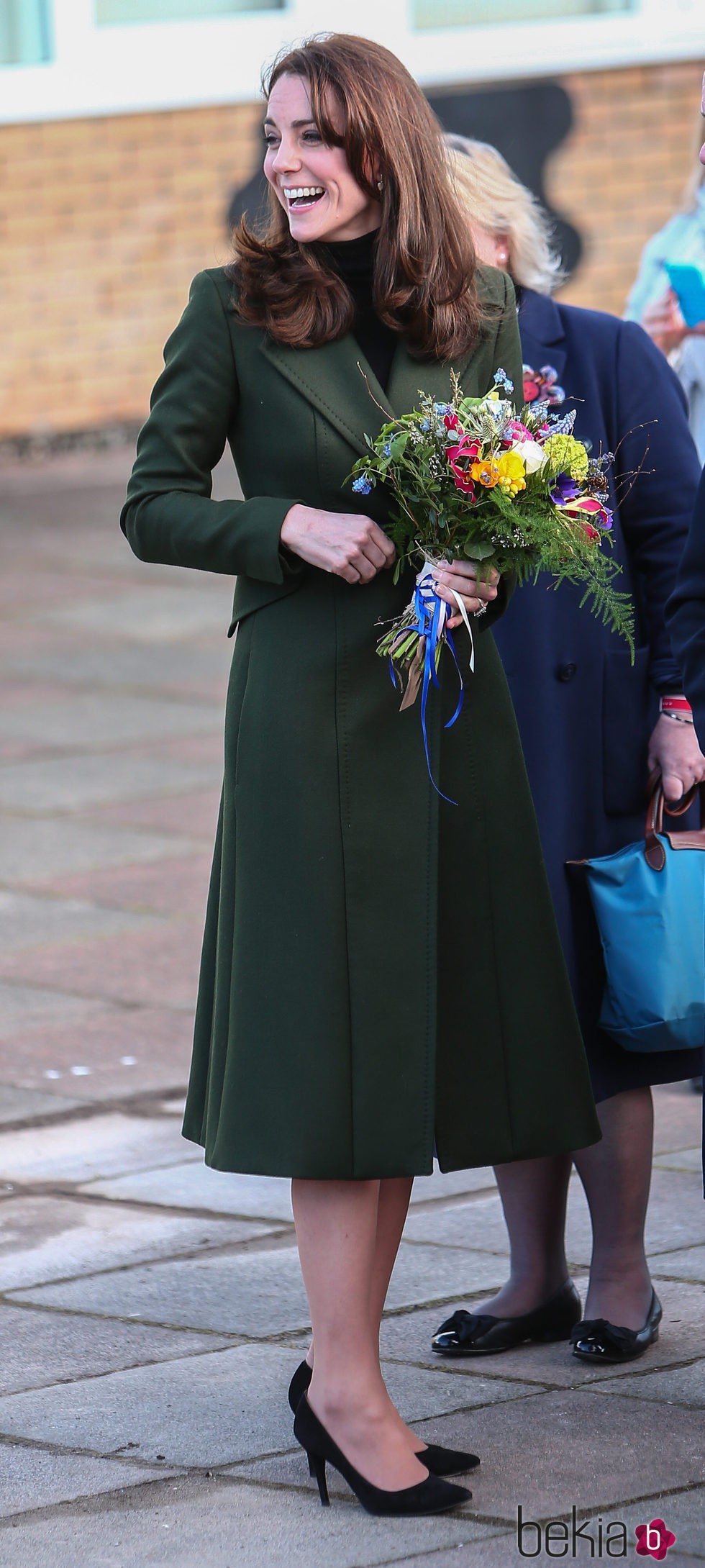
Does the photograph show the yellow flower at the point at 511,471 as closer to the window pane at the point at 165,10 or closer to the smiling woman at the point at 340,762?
the smiling woman at the point at 340,762

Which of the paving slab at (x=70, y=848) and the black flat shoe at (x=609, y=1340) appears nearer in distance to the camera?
the black flat shoe at (x=609, y=1340)

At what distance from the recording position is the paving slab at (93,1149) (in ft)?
15.6

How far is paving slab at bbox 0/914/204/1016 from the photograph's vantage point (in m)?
5.96

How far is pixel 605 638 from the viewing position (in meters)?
3.75

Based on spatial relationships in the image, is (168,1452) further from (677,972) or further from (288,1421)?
(677,972)

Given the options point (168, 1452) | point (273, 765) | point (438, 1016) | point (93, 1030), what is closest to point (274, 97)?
point (273, 765)

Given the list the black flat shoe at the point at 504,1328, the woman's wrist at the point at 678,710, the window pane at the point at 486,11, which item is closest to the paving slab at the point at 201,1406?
the black flat shoe at the point at 504,1328

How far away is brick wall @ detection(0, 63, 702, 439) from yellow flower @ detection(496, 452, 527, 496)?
10.7m

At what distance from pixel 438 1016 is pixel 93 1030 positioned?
266cm

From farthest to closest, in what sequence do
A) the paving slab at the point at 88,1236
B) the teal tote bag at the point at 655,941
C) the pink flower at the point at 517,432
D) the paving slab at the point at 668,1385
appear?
the paving slab at the point at 88,1236
the teal tote bag at the point at 655,941
the paving slab at the point at 668,1385
the pink flower at the point at 517,432

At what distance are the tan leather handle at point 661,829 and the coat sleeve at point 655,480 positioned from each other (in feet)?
0.63

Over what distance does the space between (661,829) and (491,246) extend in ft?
3.59

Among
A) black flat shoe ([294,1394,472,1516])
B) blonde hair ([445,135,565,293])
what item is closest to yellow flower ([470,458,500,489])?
blonde hair ([445,135,565,293])

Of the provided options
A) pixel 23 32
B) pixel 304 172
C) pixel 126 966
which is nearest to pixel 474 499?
pixel 304 172
